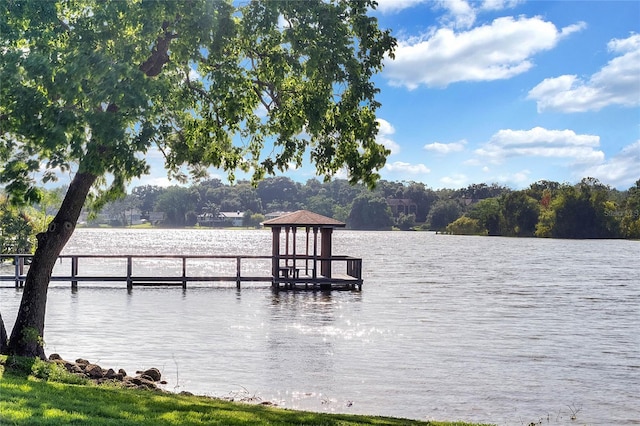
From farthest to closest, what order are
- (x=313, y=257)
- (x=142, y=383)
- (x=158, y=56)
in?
(x=313, y=257) → (x=142, y=383) → (x=158, y=56)

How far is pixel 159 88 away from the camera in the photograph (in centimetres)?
1082

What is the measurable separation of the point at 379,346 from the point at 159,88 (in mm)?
11094

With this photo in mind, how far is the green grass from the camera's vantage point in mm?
8758

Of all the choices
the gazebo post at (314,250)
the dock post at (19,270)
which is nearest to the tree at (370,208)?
the gazebo post at (314,250)

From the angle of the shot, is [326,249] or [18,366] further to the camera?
[326,249]

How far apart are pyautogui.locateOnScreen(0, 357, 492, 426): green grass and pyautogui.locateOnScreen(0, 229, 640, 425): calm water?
6.86 feet

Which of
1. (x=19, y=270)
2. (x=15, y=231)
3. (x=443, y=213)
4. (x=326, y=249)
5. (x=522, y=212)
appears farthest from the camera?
(x=443, y=213)

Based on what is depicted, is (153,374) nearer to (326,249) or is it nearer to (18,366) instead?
(18,366)

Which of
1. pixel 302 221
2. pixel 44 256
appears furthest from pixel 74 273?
pixel 44 256

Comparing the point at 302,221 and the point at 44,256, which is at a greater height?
the point at 302,221

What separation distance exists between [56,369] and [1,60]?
204 inches

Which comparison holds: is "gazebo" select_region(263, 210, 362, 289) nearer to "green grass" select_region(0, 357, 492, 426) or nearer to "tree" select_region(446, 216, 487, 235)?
"green grass" select_region(0, 357, 492, 426)

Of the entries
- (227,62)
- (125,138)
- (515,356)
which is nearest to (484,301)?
(515,356)

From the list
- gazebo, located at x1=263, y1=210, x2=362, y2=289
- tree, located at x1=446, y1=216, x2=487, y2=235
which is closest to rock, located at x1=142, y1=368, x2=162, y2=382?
gazebo, located at x1=263, y1=210, x2=362, y2=289
